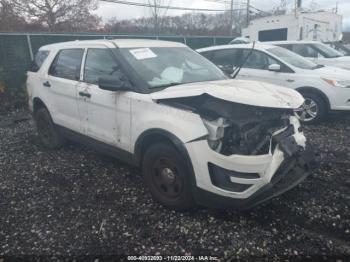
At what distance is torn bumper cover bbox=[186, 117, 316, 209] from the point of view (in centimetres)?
270

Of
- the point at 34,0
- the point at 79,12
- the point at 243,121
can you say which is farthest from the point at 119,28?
the point at 243,121

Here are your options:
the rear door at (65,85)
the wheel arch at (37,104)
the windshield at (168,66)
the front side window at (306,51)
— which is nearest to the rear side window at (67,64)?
the rear door at (65,85)

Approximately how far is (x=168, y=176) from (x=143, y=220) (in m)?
0.53

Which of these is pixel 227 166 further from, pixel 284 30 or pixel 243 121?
pixel 284 30

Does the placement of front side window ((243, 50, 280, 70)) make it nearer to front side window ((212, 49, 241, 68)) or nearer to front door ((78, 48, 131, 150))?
front side window ((212, 49, 241, 68))

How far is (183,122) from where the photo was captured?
9.61ft

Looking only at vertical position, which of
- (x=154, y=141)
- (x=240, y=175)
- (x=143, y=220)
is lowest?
(x=143, y=220)

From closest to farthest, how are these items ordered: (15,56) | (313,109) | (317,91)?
(317,91) < (313,109) < (15,56)

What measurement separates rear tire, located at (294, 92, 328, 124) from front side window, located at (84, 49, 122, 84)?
4.23m

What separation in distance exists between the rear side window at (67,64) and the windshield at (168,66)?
2.97 ft

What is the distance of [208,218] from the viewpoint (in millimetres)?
3150

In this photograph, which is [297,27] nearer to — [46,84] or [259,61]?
[259,61]

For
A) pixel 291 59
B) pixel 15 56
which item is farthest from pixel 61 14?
pixel 291 59

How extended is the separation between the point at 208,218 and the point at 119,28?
81.0ft
